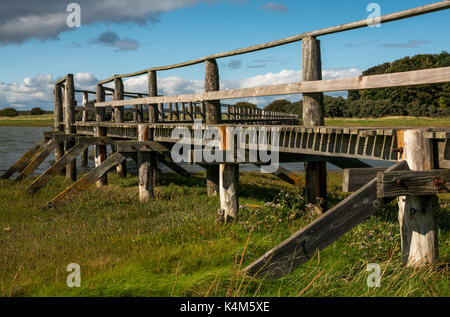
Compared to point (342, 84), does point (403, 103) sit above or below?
above

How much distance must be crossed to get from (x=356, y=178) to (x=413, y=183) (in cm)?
53

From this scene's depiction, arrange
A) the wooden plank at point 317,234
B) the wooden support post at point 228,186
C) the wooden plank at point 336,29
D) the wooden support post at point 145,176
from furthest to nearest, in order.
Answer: the wooden support post at point 145,176
the wooden support post at point 228,186
the wooden plank at point 336,29
the wooden plank at point 317,234

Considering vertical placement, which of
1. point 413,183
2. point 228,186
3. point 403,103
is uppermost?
point 403,103

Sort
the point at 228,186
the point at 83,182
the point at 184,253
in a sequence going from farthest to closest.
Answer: the point at 83,182, the point at 228,186, the point at 184,253

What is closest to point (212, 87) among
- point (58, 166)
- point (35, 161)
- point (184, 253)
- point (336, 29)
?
point (336, 29)

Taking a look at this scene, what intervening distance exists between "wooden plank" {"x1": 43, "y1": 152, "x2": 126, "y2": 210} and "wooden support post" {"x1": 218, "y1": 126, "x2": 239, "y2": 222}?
345cm

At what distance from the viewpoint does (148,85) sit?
430 inches

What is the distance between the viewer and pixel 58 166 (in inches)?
463

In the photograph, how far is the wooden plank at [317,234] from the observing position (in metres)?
4.11

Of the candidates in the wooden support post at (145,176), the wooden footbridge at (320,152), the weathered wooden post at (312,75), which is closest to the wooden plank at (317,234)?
the wooden footbridge at (320,152)

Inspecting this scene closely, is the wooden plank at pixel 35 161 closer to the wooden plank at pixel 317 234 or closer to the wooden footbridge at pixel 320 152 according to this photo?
the wooden footbridge at pixel 320 152

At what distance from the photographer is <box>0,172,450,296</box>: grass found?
396 cm

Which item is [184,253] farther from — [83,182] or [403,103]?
[403,103]

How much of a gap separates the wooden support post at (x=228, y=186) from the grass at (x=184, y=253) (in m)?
0.21
